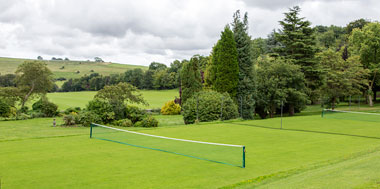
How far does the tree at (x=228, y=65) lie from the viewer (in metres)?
31.6

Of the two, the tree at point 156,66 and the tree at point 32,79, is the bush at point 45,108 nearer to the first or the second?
the tree at point 32,79

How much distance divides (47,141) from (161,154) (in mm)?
7345

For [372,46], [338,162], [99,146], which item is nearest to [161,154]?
[99,146]

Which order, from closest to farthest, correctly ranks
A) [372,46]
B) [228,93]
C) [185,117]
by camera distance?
[185,117], [228,93], [372,46]

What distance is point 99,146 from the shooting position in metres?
14.1

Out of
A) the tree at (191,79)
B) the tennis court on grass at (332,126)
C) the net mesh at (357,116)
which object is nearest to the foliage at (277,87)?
the net mesh at (357,116)

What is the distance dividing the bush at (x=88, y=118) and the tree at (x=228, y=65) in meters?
13.2

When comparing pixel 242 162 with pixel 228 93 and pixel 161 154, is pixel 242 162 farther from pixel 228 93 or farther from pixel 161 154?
pixel 228 93

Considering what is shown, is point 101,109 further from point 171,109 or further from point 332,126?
point 171,109

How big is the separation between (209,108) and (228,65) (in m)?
6.75

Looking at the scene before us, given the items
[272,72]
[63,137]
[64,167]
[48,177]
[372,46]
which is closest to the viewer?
[48,177]

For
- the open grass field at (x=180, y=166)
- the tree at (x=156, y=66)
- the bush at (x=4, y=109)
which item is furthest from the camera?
the tree at (x=156, y=66)

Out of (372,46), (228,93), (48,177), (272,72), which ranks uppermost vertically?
(372,46)

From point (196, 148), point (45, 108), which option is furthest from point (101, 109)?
point (196, 148)
